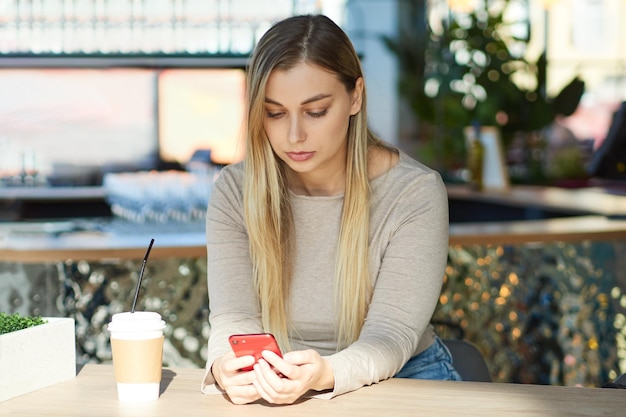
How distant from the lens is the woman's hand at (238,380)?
1.29m

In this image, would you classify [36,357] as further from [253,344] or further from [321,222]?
[321,222]

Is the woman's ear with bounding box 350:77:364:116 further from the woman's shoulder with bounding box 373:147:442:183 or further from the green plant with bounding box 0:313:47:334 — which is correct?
the green plant with bounding box 0:313:47:334

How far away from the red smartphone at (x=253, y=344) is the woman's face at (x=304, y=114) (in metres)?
0.42

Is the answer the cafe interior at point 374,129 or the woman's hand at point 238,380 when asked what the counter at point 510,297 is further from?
the woman's hand at point 238,380

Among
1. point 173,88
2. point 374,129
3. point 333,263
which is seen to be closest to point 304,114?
point 333,263

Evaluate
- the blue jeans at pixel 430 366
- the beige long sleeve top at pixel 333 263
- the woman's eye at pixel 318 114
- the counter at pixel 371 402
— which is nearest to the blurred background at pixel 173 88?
the blue jeans at pixel 430 366

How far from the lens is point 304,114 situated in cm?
163

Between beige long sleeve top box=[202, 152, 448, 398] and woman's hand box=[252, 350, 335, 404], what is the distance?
181 millimetres

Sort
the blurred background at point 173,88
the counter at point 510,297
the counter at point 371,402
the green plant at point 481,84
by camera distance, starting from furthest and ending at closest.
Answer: the green plant at point 481,84 → the blurred background at point 173,88 → the counter at point 510,297 → the counter at point 371,402

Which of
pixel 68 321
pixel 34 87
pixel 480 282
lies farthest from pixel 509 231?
pixel 34 87

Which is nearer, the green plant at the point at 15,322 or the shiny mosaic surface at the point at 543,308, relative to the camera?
the green plant at the point at 15,322

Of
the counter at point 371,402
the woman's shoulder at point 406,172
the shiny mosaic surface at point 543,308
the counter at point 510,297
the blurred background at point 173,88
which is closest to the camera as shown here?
the counter at point 371,402

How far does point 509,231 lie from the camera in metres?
2.99

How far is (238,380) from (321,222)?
0.53 metres
